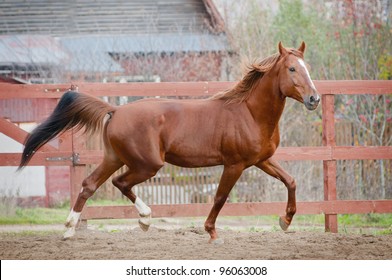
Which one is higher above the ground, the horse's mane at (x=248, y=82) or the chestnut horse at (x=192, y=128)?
the horse's mane at (x=248, y=82)

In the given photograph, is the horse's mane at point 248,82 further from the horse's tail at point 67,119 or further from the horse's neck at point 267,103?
the horse's tail at point 67,119

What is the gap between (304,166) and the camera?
1094 cm

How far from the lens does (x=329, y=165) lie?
7574mm

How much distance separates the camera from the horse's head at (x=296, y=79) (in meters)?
5.95

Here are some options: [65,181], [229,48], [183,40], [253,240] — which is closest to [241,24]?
[229,48]

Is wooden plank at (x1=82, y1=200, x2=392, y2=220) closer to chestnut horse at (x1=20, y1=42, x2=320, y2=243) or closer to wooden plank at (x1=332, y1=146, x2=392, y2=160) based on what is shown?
wooden plank at (x1=332, y1=146, x2=392, y2=160)

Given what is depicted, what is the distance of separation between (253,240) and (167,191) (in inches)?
147

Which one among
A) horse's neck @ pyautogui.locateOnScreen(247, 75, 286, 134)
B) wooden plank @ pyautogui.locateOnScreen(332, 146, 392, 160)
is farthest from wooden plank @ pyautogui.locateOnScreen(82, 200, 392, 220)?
horse's neck @ pyautogui.locateOnScreen(247, 75, 286, 134)

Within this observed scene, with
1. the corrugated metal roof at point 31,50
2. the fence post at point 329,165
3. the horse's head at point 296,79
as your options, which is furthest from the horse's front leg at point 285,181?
the corrugated metal roof at point 31,50

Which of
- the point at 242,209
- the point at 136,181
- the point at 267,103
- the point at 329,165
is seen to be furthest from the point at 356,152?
the point at 136,181

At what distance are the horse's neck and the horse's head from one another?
128mm

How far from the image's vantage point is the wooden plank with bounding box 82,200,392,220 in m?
7.44

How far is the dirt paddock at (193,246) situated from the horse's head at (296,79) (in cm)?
136

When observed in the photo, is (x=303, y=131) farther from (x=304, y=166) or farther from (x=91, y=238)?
(x=91, y=238)
